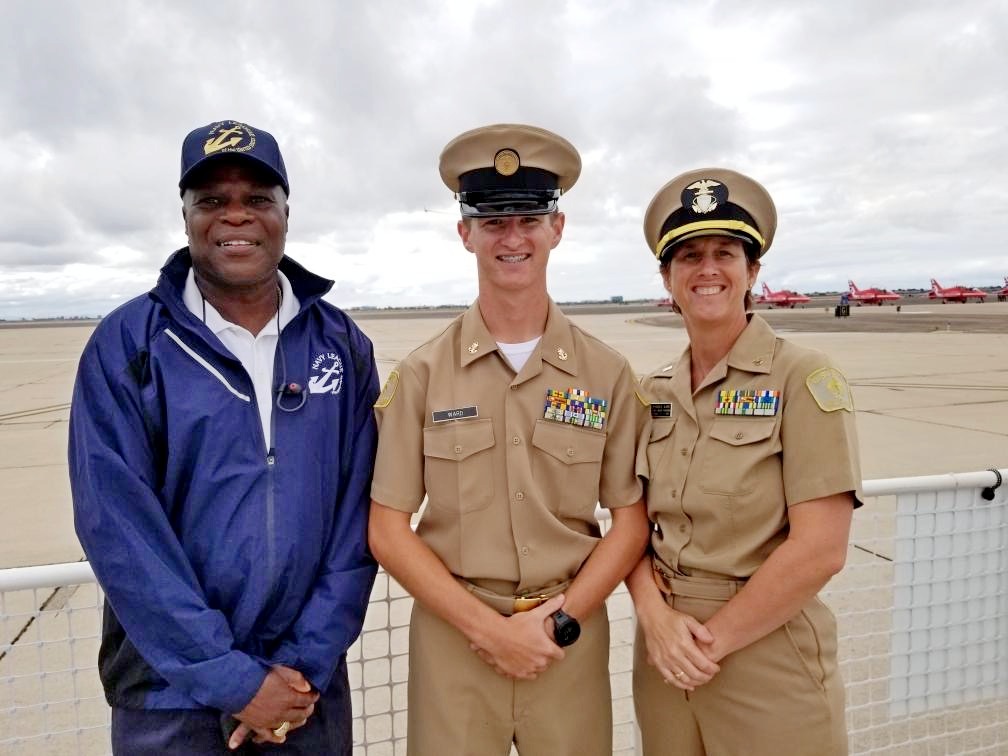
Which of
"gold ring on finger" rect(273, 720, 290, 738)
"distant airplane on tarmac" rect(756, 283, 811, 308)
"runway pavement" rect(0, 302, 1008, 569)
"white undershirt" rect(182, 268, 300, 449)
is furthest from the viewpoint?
"distant airplane on tarmac" rect(756, 283, 811, 308)

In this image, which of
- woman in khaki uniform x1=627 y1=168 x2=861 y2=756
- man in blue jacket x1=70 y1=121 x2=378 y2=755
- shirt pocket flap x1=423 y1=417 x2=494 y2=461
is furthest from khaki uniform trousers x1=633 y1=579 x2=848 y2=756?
man in blue jacket x1=70 y1=121 x2=378 y2=755

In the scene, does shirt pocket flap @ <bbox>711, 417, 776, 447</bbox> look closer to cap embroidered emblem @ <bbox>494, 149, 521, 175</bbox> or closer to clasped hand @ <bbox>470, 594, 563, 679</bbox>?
clasped hand @ <bbox>470, 594, 563, 679</bbox>

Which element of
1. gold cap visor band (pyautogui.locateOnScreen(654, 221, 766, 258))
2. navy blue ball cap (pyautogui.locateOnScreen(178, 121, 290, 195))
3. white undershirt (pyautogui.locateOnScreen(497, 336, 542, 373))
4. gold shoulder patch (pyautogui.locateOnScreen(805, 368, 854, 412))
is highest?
navy blue ball cap (pyautogui.locateOnScreen(178, 121, 290, 195))

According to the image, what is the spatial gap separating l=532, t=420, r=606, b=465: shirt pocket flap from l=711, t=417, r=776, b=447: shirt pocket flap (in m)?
0.34

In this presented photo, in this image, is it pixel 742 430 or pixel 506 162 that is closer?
pixel 742 430

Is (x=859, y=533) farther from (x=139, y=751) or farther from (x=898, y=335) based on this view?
(x=898, y=335)

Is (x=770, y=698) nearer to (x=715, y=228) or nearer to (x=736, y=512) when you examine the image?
(x=736, y=512)

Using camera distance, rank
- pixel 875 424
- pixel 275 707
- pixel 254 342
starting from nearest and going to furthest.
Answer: pixel 275 707 → pixel 254 342 → pixel 875 424

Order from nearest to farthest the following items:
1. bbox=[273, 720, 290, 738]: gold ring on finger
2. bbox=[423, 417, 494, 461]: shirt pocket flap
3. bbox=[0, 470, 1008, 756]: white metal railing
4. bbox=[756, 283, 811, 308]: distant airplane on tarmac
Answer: bbox=[273, 720, 290, 738]: gold ring on finger
bbox=[423, 417, 494, 461]: shirt pocket flap
bbox=[0, 470, 1008, 756]: white metal railing
bbox=[756, 283, 811, 308]: distant airplane on tarmac

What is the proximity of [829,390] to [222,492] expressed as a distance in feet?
5.27

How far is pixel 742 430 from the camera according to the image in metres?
1.91

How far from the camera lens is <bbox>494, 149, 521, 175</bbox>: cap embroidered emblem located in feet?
6.70

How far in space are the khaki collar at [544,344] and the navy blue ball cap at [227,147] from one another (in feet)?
2.25

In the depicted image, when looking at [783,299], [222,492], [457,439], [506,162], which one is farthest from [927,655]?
[783,299]
